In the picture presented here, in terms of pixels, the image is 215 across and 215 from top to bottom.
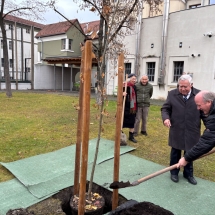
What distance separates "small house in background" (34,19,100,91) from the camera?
20875 millimetres

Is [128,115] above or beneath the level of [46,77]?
beneath

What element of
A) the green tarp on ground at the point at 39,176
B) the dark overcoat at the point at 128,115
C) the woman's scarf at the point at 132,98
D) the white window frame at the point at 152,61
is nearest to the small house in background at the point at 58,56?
the white window frame at the point at 152,61

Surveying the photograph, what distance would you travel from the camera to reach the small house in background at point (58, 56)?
20.9 m

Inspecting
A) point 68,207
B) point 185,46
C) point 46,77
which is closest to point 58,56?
point 46,77

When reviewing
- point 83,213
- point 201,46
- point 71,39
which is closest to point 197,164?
point 83,213

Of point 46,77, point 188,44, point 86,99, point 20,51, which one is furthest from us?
point 20,51

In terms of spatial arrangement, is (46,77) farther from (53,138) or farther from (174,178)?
(174,178)

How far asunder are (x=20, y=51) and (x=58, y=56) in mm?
7838

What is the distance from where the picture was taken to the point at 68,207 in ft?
8.69

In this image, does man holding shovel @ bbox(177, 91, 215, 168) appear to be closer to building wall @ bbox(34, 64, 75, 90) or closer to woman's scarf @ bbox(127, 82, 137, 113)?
woman's scarf @ bbox(127, 82, 137, 113)

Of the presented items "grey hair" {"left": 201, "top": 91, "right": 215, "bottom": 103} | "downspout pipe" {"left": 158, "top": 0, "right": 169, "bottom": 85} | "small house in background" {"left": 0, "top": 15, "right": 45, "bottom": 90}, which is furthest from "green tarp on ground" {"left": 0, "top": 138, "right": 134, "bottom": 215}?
"small house in background" {"left": 0, "top": 15, "right": 45, "bottom": 90}

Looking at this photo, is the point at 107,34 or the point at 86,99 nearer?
the point at 86,99

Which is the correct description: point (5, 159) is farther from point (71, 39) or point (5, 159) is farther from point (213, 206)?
point (71, 39)

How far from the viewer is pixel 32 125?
6.53m
